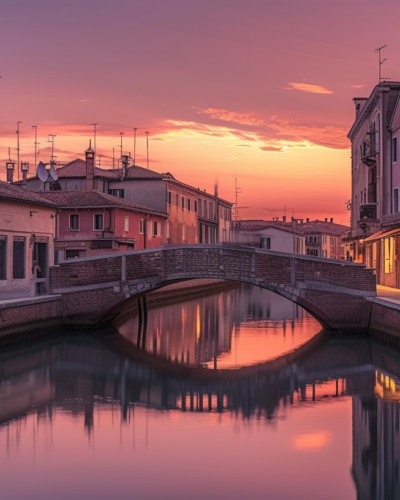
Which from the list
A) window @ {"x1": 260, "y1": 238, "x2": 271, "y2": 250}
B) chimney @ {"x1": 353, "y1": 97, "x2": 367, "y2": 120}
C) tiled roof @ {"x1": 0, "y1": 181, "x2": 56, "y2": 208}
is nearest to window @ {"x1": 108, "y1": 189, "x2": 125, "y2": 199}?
chimney @ {"x1": 353, "y1": 97, "x2": 367, "y2": 120}

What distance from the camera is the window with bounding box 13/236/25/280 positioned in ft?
95.0

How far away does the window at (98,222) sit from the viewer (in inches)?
1577

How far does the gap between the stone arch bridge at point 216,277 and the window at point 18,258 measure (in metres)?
2.38

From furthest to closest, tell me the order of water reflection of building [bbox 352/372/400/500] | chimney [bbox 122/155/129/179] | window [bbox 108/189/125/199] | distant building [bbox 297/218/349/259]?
distant building [bbox 297/218/349/259]
window [bbox 108/189/125/199]
chimney [bbox 122/155/129/179]
water reflection of building [bbox 352/372/400/500]

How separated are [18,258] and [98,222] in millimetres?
11142

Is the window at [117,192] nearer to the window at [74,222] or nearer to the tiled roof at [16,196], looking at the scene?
the window at [74,222]

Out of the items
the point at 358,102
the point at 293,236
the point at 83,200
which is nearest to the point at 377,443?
the point at 83,200

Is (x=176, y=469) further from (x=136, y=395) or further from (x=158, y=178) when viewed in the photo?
(x=158, y=178)

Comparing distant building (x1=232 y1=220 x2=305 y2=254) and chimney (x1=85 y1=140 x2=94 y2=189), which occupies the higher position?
chimney (x1=85 y1=140 x2=94 y2=189)

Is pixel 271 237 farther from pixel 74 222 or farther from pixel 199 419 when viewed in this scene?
pixel 199 419

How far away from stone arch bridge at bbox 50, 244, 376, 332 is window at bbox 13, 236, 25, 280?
2.38 m

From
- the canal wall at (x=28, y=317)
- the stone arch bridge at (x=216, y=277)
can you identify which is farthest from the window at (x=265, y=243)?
the canal wall at (x=28, y=317)

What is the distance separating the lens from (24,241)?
1172 inches

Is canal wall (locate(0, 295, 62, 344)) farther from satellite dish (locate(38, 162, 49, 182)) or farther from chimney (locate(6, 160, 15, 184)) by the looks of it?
chimney (locate(6, 160, 15, 184))
